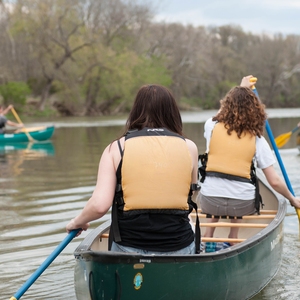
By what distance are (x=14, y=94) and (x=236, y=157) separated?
32687 mm

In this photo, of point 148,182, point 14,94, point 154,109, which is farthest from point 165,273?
point 14,94

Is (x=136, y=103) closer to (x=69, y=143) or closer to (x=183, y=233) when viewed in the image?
(x=183, y=233)

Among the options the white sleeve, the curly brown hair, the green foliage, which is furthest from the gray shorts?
the green foliage

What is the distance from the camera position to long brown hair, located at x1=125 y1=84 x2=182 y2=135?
304 cm

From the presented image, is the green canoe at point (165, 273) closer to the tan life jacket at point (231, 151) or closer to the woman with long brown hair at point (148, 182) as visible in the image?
the woman with long brown hair at point (148, 182)

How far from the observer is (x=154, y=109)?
10.0ft

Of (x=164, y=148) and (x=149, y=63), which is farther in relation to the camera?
(x=149, y=63)

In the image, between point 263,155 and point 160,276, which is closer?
point 160,276

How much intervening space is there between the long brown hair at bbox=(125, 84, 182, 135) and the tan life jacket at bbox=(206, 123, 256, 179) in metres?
1.30

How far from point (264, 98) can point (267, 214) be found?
52841 mm

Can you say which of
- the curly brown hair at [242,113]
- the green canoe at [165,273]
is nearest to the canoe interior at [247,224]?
the green canoe at [165,273]

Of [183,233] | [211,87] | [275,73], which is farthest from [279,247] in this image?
[275,73]

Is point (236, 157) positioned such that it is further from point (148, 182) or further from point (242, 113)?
point (148, 182)

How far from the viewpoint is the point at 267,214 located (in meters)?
5.05
